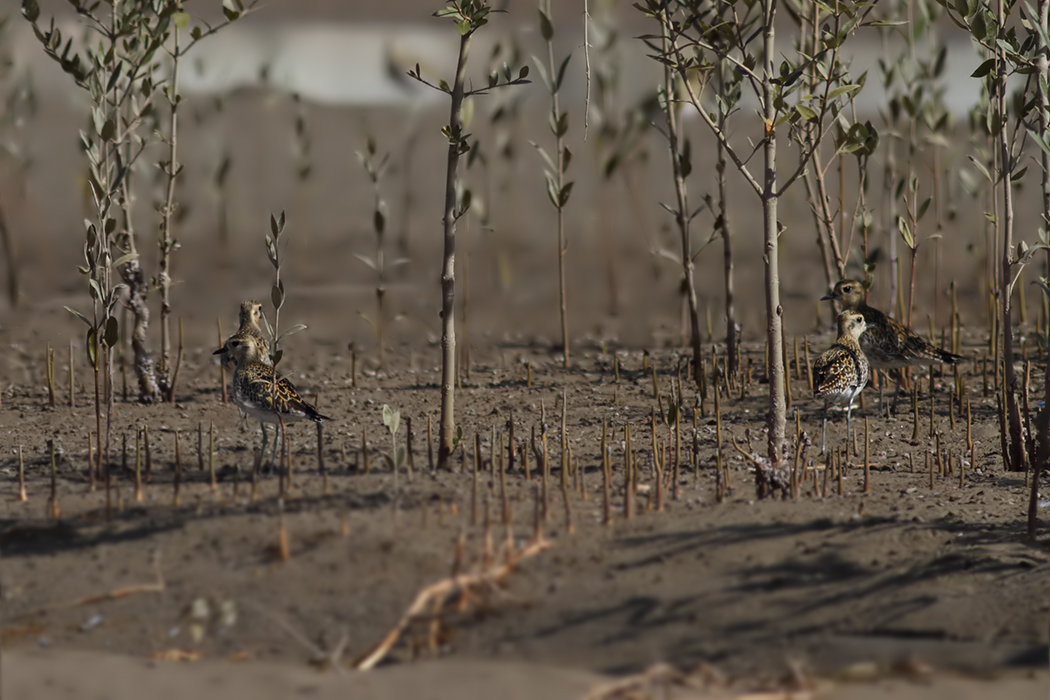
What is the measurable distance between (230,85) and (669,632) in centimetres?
1804

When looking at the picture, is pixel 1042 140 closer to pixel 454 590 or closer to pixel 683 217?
pixel 454 590

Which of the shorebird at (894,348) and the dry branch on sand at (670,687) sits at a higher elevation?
the shorebird at (894,348)

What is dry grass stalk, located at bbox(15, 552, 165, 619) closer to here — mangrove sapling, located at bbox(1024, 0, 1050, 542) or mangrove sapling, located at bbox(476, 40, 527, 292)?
mangrove sapling, located at bbox(1024, 0, 1050, 542)

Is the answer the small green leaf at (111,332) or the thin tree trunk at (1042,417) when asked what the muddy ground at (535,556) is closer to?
the thin tree trunk at (1042,417)

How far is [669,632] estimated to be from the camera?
15.4ft

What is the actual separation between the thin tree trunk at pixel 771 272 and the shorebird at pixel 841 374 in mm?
1057

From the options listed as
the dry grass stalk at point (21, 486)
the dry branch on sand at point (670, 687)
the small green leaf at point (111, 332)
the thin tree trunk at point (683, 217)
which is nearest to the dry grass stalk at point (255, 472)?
the small green leaf at point (111, 332)

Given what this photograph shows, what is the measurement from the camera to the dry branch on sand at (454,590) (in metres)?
4.62

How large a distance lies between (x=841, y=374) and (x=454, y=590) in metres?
3.24

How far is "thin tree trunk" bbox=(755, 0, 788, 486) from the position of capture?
5.80 m

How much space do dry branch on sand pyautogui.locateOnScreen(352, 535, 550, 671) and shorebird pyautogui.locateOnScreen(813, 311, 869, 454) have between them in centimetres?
257

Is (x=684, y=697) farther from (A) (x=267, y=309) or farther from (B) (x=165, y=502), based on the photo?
(A) (x=267, y=309)

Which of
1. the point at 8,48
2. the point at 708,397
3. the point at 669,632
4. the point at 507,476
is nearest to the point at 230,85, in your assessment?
the point at 8,48

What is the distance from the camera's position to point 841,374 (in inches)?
285
